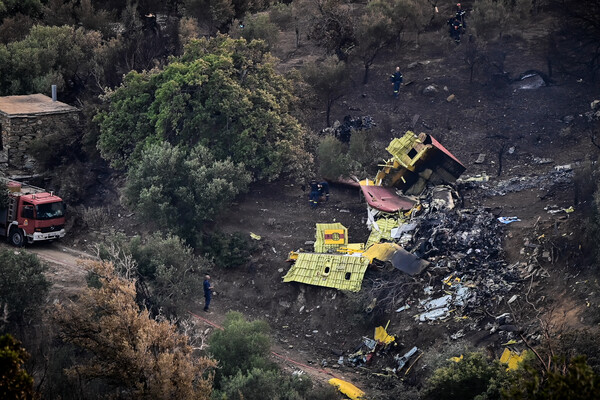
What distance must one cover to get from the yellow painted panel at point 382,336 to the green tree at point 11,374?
13.4 metres

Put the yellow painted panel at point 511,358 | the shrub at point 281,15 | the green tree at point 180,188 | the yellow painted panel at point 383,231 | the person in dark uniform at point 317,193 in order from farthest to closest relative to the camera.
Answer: the shrub at point 281,15 < the person in dark uniform at point 317,193 < the green tree at point 180,188 < the yellow painted panel at point 383,231 < the yellow painted panel at point 511,358

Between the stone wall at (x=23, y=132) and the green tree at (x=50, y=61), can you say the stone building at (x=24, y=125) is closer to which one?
the stone wall at (x=23, y=132)

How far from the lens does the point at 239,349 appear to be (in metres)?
22.4

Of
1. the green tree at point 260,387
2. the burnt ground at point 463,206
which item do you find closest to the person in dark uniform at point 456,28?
the burnt ground at point 463,206

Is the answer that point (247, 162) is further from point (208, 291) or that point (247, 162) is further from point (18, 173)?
point (18, 173)

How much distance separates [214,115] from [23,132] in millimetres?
8806

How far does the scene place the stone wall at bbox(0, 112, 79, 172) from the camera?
1355 inches

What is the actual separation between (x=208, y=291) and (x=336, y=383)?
6449 mm

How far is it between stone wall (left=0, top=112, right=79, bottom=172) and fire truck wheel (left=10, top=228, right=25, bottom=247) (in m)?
6.02

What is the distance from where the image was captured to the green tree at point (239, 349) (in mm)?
21984

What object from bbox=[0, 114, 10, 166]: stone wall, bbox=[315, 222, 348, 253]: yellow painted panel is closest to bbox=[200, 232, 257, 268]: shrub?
bbox=[315, 222, 348, 253]: yellow painted panel

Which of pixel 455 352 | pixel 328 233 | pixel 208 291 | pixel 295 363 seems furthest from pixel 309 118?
pixel 455 352

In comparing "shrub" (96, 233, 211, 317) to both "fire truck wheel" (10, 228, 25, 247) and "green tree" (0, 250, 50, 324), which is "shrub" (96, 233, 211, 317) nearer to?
"green tree" (0, 250, 50, 324)

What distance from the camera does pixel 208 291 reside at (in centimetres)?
2673
